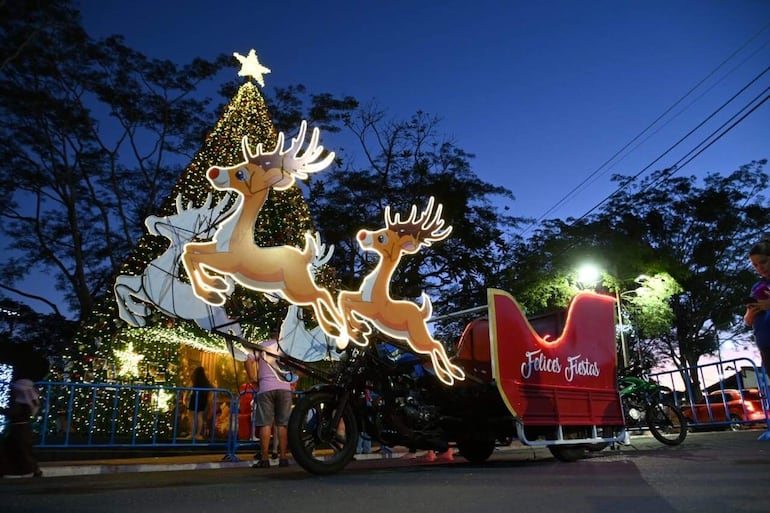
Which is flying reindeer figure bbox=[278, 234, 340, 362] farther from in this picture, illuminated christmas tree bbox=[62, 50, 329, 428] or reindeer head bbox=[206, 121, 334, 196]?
reindeer head bbox=[206, 121, 334, 196]

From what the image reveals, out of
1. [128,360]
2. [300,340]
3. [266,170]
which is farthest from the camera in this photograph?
[128,360]

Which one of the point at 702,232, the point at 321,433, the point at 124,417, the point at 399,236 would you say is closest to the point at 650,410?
the point at 399,236

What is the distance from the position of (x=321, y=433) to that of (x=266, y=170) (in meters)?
2.72

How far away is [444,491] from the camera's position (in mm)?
4113

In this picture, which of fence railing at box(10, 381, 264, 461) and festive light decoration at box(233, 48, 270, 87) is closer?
fence railing at box(10, 381, 264, 461)

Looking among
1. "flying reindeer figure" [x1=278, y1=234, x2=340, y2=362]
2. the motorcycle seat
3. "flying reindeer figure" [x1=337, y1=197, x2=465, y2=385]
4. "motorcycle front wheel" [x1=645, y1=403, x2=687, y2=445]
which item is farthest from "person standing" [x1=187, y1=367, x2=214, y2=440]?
"motorcycle front wheel" [x1=645, y1=403, x2=687, y2=445]

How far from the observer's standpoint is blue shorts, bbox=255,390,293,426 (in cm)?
728

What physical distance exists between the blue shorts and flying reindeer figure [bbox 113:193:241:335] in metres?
1.20

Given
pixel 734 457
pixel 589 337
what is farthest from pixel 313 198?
pixel 734 457

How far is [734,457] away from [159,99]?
19.2 metres

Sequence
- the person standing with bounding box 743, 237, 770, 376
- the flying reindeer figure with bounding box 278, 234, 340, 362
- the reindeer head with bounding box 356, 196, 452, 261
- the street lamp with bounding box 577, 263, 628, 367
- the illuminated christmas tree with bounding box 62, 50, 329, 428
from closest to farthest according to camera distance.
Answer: the person standing with bounding box 743, 237, 770, 376 → the reindeer head with bounding box 356, 196, 452, 261 → the flying reindeer figure with bounding box 278, 234, 340, 362 → the illuminated christmas tree with bounding box 62, 50, 329, 428 → the street lamp with bounding box 577, 263, 628, 367

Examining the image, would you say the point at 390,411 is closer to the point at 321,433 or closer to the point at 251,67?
the point at 321,433

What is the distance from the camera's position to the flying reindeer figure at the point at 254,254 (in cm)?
571

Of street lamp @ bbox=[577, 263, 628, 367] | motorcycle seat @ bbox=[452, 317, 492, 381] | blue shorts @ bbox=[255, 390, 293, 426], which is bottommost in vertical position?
blue shorts @ bbox=[255, 390, 293, 426]
